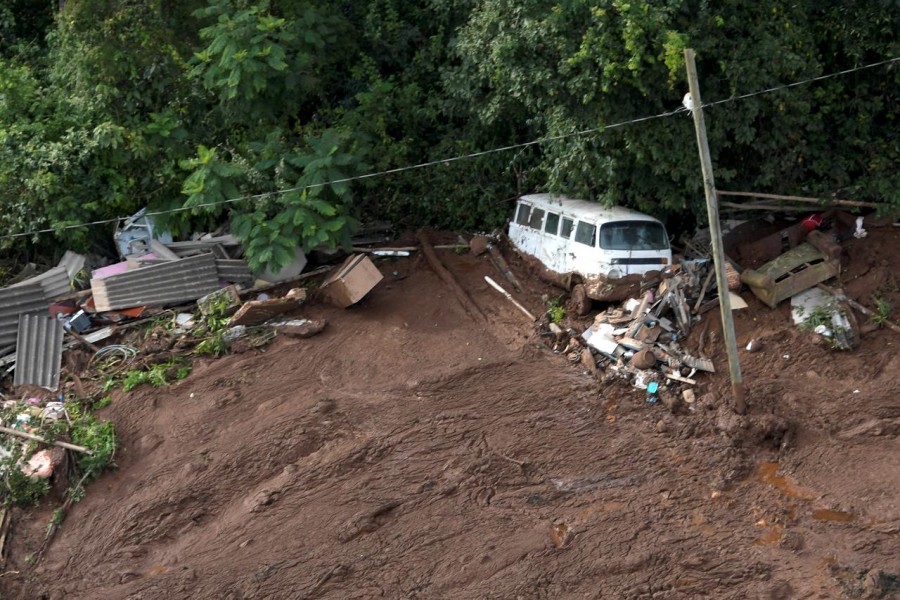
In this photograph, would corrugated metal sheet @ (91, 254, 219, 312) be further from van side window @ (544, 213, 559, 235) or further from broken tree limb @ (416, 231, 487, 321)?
van side window @ (544, 213, 559, 235)

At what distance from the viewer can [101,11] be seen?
1692 centimetres

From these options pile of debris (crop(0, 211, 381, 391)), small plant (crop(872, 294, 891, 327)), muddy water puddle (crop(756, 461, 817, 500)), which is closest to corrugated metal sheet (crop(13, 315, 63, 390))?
pile of debris (crop(0, 211, 381, 391))

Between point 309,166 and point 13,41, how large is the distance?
9207 millimetres

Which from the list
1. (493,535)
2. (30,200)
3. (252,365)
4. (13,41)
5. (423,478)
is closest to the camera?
(493,535)

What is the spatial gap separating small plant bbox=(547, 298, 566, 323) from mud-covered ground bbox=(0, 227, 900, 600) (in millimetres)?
442

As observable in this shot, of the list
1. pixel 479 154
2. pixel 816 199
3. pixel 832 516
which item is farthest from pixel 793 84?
pixel 832 516

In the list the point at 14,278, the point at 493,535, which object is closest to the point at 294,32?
the point at 14,278

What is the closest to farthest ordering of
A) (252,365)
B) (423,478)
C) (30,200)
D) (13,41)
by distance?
(423,478), (252,365), (30,200), (13,41)

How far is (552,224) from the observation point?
16078 millimetres

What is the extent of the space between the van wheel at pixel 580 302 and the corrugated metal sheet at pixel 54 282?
8378 mm

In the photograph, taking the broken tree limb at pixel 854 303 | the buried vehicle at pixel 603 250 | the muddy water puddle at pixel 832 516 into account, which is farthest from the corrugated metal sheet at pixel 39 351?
the broken tree limb at pixel 854 303

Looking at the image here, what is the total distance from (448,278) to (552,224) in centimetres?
201

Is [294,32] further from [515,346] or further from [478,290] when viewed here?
[515,346]

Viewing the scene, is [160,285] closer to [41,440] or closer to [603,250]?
[41,440]
